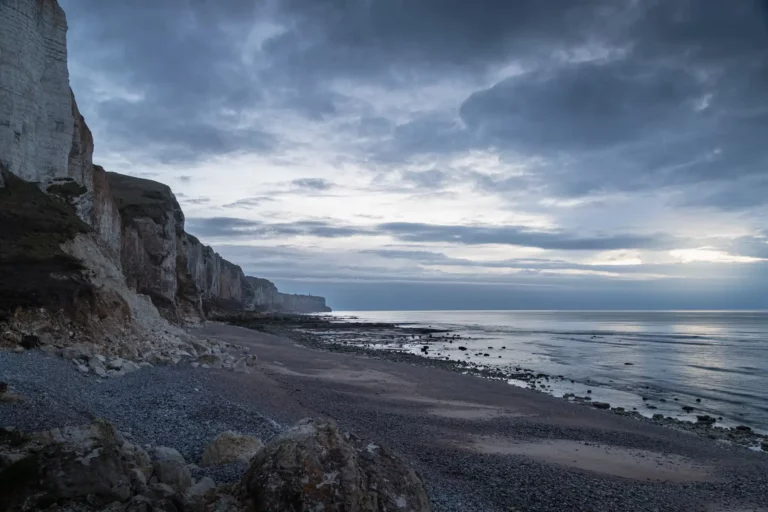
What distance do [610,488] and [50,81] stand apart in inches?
1148

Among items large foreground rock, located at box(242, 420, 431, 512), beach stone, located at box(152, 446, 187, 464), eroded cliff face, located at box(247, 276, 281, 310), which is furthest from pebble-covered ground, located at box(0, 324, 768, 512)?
eroded cliff face, located at box(247, 276, 281, 310)

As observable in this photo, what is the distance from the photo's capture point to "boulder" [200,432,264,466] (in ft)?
23.9

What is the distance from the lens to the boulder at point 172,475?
591 cm

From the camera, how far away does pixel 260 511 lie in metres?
4.78

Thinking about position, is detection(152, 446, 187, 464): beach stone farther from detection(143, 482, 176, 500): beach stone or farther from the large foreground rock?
the large foreground rock

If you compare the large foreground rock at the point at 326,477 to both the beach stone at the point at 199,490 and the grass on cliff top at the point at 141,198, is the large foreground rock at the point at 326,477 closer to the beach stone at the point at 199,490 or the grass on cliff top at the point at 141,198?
the beach stone at the point at 199,490

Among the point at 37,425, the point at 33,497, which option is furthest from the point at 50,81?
the point at 33,497

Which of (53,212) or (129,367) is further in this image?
(53,212)

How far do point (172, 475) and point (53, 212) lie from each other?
1891 centimetres

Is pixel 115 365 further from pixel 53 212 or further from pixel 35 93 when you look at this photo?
pixel 35 93

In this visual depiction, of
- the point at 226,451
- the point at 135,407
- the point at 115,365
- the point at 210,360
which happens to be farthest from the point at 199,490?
the point at 210,360

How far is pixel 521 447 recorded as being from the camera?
41.6 ft

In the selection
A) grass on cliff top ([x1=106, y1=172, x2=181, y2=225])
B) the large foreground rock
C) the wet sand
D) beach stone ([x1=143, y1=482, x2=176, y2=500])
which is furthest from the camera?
grass on cliff top ([x1=106, y1=172, x2=181, y2=225])

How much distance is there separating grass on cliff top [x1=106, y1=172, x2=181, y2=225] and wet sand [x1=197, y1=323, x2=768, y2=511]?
2726cm
